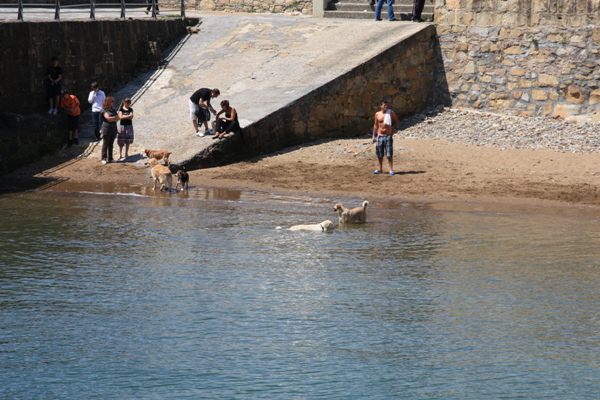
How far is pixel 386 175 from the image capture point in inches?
901

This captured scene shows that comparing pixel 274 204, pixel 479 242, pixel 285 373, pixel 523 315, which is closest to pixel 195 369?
pixel 285 373

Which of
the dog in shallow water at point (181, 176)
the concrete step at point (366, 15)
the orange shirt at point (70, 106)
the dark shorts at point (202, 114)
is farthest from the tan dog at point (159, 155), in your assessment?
the concrete step at point (366, 15)

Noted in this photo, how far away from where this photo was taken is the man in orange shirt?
24125mm

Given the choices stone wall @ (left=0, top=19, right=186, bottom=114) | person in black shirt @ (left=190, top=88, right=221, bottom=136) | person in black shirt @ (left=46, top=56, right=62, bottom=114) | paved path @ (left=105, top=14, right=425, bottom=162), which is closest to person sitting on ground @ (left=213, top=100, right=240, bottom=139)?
paved path @ (left=105, top=14, right=425, bottom=162)

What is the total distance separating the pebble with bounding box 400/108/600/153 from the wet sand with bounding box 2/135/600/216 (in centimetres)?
41

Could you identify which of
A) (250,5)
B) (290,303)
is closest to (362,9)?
(250,5)

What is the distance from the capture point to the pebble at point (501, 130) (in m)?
24.2

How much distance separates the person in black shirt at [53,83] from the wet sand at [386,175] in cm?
108

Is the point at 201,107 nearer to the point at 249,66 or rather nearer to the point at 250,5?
the point at 249,66

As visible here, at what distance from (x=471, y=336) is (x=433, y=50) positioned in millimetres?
13477

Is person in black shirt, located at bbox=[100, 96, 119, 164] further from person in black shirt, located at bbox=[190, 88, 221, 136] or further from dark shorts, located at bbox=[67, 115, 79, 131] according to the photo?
person in black shirt, located at bbox=[190, 88, 221, 136]

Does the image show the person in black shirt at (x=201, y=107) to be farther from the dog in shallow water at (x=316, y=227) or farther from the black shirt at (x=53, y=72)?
the dog in shallow water at (x=316, y=227)

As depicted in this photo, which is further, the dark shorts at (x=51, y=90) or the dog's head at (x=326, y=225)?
the dark shorts at (x=51, y=90)

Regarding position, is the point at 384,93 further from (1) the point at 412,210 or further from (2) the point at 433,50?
(1) the point at 412,210
